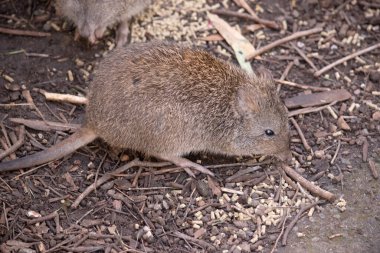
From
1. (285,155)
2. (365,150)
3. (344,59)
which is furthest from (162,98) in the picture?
(344,59)

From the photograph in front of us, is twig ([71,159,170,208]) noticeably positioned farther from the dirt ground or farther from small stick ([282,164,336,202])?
small stick ([282,164,336,202])

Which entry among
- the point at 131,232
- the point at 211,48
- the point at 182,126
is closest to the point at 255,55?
the point at 211,48

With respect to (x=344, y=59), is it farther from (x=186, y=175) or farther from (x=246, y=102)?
(x=186, y=175)

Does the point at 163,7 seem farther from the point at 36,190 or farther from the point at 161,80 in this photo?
the point at 36,190

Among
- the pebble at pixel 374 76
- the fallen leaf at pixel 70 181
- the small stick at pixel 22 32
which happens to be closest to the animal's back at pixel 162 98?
the fallen leaf at pixel 70 181

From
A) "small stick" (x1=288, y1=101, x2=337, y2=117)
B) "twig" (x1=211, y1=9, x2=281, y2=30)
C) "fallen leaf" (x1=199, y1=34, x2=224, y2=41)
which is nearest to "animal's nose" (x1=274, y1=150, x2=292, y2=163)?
"small stick" (x1=288, y1=101, x2=337, y2=117)

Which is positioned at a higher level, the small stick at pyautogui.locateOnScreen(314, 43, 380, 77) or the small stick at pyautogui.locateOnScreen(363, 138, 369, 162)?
the small stick at pyautogui.locateOnScreen(314, 43, 380, 77)

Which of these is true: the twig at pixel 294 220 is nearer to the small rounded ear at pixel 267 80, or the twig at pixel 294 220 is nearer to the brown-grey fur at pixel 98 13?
the small rounded ear at pixel 267 80
